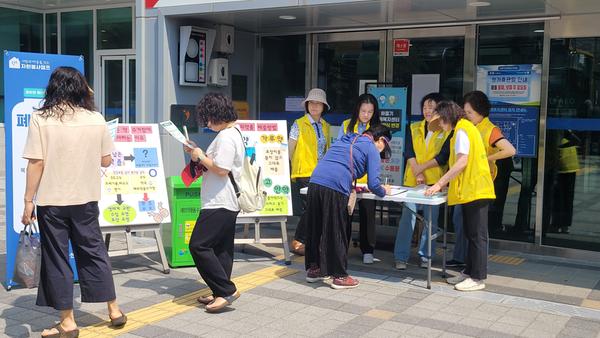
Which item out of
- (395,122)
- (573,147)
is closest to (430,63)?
(395,122)

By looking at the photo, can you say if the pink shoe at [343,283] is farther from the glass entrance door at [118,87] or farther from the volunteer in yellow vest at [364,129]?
the glass entrance door at [118,87]

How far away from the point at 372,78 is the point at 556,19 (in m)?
2.28

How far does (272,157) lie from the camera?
6.60m

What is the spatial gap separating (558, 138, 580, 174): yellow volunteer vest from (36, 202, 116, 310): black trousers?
496cm

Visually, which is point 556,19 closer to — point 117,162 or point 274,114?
point 274,114

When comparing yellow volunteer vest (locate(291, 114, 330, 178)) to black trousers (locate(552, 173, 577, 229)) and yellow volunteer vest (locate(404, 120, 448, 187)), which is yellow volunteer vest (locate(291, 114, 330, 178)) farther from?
black trousers (locate(552, 173, 577, 229))

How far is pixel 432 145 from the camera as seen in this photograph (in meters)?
6.15

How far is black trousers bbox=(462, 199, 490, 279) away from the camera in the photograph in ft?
17.8

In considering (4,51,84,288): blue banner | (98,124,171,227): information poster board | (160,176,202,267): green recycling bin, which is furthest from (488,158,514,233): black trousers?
(4,51,84,288): blue banner

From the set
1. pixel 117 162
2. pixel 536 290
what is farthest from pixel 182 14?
pixel 536 290

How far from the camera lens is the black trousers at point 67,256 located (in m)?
4.16

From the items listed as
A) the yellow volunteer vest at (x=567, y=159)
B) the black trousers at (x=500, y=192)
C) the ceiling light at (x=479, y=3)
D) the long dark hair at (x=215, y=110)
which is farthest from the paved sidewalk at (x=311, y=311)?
the ceiling light at (x=479, y=3)

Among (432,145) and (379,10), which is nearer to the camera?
(432,145)

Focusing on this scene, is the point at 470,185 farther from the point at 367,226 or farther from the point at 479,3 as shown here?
the point at 479,3
